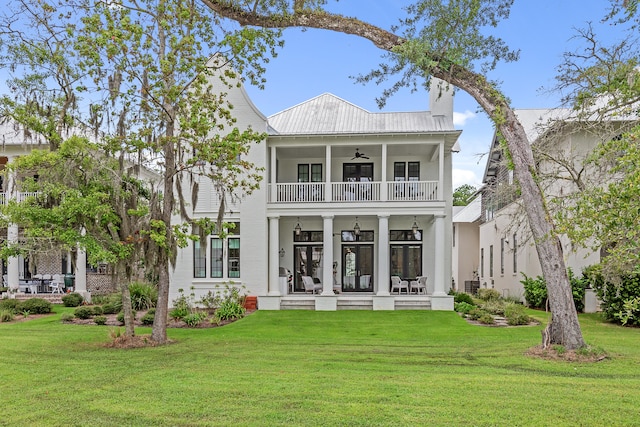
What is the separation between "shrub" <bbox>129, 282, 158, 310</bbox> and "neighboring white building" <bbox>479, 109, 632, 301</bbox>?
38.8 feet

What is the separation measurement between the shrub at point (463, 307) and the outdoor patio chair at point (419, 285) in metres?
1.54

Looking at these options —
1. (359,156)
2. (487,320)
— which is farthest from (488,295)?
(359,156)

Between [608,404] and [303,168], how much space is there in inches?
594

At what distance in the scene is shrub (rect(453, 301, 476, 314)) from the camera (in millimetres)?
15745

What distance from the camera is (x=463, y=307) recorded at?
1609 cm

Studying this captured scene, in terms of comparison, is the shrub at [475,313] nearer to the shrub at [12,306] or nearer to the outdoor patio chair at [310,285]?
the outdoor patio chair at [310,285]

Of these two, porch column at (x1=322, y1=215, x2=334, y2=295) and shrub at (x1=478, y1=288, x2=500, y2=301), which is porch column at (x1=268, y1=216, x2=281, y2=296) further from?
shrub at (x1=478, y1=288, x2=500, y2=301)

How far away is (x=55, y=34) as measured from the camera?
32.9ft

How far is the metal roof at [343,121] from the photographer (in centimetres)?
1759

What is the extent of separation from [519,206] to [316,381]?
8.93m

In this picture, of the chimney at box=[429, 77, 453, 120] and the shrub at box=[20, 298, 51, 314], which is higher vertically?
the chimney at box=[429, 77, 453, 120]

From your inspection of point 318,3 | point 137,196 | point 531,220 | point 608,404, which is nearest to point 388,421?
point 608,404

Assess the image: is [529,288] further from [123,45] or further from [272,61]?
[123,45]

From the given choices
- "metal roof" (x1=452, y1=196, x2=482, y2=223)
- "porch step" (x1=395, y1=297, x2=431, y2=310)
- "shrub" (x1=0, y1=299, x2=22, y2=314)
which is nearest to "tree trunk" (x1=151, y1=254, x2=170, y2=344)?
"shrub" (x1=0, y1=299, x2=22, y2=314)
